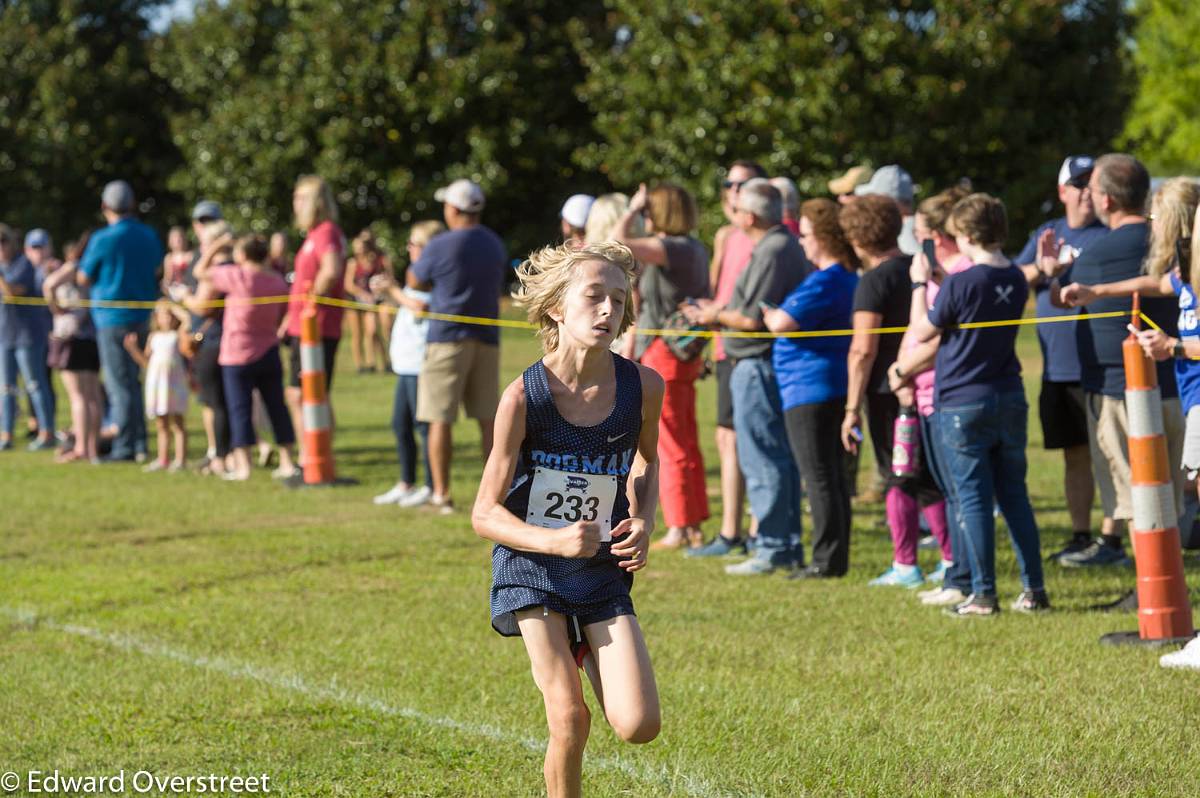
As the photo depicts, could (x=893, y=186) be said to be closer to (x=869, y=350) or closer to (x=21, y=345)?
(x=869, y=350)

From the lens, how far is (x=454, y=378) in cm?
1130

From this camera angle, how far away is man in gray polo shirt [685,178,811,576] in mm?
9023

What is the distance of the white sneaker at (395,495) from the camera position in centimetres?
1196

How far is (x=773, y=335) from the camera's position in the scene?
8.80 metres

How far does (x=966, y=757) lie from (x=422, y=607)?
3.47m

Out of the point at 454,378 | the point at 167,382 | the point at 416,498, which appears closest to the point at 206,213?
the point at 167,382

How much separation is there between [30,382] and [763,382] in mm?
9774

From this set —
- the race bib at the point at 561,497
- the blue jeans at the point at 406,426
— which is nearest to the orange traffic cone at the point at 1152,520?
the race bib at the point at 561,497

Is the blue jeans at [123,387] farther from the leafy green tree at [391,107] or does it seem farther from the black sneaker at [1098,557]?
the leafy green tree at [391,107]

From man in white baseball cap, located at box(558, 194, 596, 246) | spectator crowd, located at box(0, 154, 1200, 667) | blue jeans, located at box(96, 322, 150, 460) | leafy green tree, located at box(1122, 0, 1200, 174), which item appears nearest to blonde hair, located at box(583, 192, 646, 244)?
spectator crowd, located at box(0, 154, 1200, 667)

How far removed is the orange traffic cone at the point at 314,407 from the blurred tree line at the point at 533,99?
63.1 ft

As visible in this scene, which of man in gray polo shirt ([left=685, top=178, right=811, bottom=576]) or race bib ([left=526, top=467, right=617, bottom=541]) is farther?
man in gray polo shirt ([left=685, top=178, right=811, bottom=576])

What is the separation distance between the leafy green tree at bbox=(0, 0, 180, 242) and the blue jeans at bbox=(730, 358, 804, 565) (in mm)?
37541

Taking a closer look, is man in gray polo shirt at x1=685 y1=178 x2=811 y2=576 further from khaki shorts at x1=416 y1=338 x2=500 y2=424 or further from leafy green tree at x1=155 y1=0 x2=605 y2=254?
Result: leafy green tree at x1=155 y1=0 x2=605 y2=254
